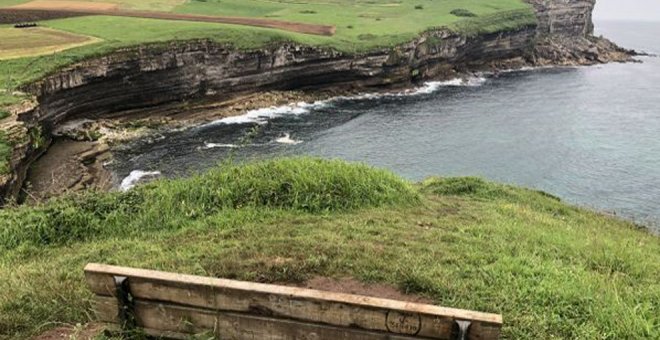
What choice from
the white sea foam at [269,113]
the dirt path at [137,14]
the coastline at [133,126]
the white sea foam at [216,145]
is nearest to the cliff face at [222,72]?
the coastline at [133,126]

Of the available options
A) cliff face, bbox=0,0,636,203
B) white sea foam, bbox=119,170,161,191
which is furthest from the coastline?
cliff face, bbox=0,0,636,203

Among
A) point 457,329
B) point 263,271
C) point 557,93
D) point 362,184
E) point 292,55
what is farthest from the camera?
point 557,93

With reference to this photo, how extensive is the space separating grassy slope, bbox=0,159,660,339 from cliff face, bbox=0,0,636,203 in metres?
13.4

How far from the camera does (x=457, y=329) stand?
551cm

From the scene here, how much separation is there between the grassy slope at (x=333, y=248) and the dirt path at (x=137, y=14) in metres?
42.8

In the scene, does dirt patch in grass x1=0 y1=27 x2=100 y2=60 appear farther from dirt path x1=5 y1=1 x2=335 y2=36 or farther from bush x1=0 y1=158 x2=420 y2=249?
bush x1=0 y1=158 x2=420 y2=249

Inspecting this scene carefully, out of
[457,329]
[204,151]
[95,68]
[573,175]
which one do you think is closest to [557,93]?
[573,175]

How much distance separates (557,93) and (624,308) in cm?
5369

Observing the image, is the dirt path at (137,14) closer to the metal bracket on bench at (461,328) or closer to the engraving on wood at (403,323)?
the engraving on wood at (403,323)

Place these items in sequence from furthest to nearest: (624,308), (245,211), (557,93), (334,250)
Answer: (557,93)
(245,211)
(334,250)
(624,308)

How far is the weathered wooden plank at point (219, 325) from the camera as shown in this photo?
595 cm

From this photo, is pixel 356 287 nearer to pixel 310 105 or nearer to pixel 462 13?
pixel 310 105

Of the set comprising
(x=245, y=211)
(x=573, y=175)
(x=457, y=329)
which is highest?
(x=457, y=329)

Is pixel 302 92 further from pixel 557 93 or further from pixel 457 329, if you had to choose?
pixel 457 329
